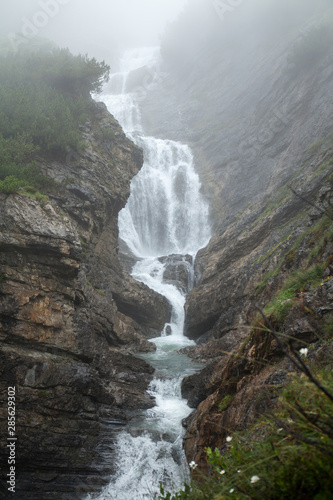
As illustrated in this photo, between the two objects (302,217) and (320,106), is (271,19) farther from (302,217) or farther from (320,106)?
(302,217)

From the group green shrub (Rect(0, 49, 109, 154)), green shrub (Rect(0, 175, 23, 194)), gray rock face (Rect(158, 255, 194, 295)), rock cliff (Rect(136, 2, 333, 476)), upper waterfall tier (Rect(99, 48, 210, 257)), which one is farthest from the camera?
upper waterfall tier (Rect(99, 48, 210, 257))

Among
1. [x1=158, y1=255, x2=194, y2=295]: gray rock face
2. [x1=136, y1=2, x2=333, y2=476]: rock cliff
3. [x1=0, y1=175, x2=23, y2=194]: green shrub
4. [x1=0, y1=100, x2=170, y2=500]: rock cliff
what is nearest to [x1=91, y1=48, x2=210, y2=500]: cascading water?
[x1=158, y1=255, x2=194, y2=295]: gray rock face

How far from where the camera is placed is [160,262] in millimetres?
27922

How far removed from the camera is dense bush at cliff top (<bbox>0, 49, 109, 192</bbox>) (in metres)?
13.6

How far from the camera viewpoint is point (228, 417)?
18.9ft

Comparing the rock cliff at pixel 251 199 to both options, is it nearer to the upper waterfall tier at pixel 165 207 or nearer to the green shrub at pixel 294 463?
the green shrub at pixel 294 463

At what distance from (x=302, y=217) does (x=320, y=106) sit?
18111 millimetres

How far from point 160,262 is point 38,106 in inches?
628

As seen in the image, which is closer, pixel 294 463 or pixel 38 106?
pixel 294 463

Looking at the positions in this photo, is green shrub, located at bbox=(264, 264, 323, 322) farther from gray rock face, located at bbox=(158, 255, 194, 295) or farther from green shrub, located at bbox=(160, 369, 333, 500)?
gray rock face, located at bbox=(158, 255, 194, 295)

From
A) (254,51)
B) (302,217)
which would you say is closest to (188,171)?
(302,217)

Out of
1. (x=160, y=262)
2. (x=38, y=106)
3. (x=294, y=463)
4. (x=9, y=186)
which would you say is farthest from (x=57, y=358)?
(x=160, y=262)

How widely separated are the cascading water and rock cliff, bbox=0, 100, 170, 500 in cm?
71

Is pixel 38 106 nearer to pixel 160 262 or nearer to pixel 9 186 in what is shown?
pixel 9 186
